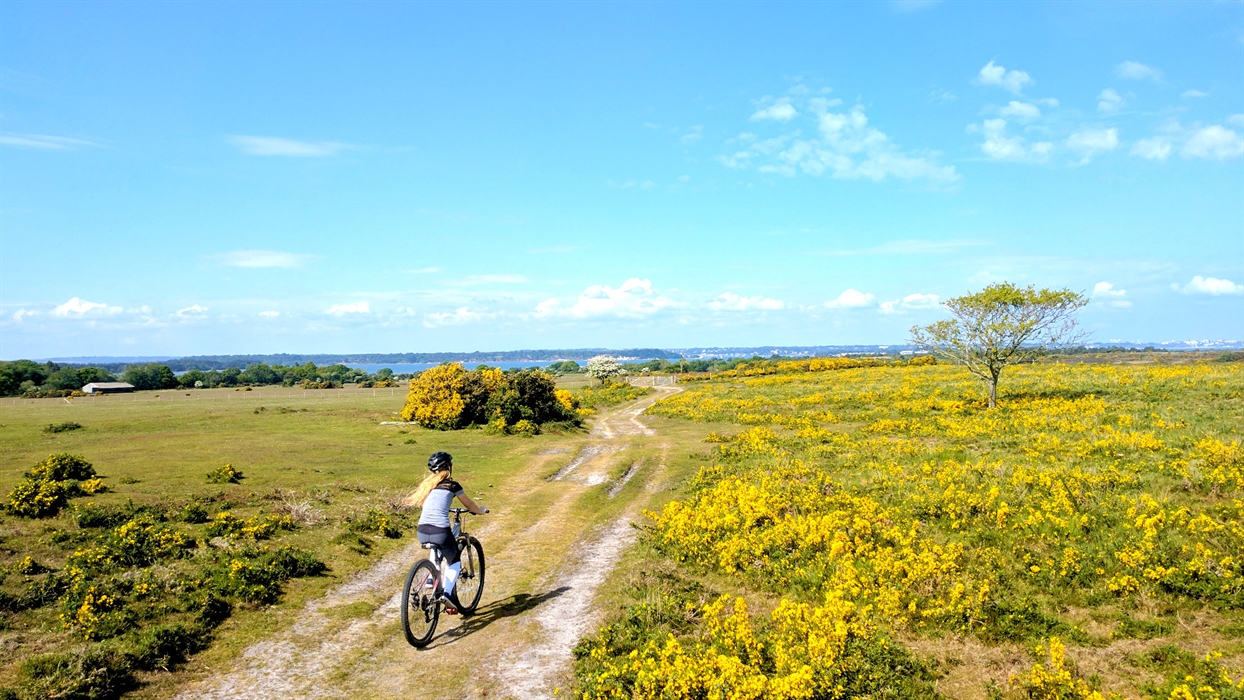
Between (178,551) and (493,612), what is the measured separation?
314 inches

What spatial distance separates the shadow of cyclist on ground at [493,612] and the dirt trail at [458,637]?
0.8 inches

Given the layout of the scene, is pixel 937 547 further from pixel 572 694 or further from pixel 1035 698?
pixel 572 694

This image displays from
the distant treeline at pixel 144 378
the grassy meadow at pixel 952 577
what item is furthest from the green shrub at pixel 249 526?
the distant treeline at pixel 144 378

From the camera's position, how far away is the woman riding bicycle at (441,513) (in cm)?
993

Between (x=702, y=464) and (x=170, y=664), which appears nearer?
(x=170, y=664)

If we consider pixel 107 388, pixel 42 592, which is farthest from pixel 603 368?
pixel 42 592

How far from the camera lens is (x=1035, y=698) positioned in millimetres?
7828

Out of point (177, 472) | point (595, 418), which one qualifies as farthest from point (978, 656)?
point (595, 418)

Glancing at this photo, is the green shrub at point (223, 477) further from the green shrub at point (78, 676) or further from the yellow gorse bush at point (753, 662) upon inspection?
the yellow gorse bush at point (753, 662)

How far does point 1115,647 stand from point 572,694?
8223 mm

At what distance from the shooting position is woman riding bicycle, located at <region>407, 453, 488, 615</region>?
9.93 m

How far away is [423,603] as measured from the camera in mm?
9945

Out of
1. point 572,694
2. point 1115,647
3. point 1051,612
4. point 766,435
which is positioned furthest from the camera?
point 766,435

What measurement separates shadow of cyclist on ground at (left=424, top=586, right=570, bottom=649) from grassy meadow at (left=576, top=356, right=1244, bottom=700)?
1600 millimetres
